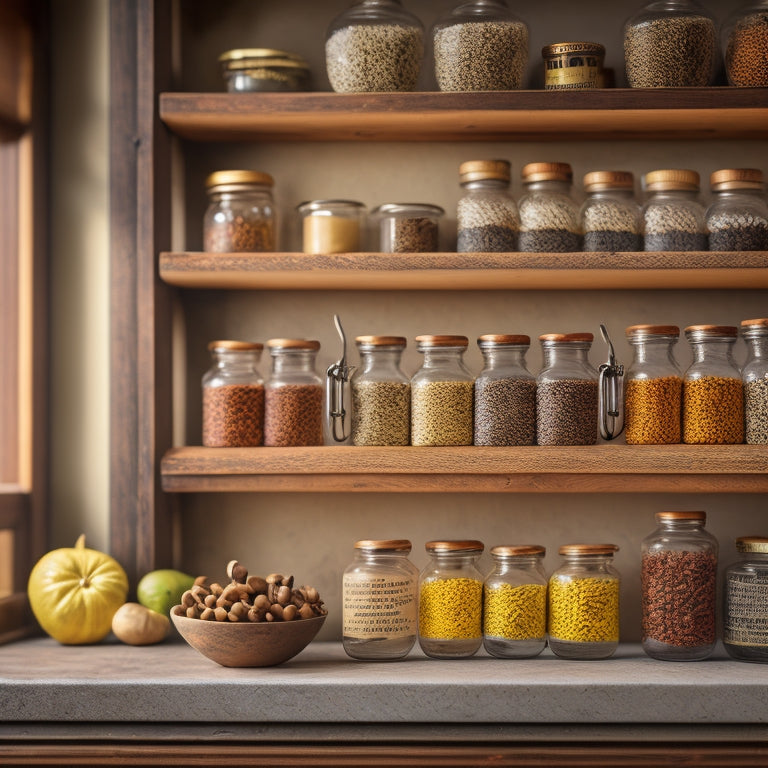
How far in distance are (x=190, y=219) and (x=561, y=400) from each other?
34.8 inches

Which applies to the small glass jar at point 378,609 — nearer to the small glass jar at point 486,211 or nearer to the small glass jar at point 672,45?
the small glass jar at point 486,211

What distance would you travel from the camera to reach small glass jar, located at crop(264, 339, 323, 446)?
1773mm

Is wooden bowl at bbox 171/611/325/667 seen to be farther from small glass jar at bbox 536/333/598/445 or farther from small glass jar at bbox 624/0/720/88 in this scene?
small glass jar at bbox 624/0/720/88

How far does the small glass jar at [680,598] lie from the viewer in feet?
5.42

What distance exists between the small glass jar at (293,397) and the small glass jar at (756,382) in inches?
31.9

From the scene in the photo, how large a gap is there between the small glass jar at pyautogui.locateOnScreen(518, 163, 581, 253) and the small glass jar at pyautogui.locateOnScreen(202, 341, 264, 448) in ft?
1.89

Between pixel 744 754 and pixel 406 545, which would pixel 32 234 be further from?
pixel 744 754

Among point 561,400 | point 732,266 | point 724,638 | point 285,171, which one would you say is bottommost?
point 724,638

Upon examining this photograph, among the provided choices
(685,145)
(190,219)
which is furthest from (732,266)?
(190,219)

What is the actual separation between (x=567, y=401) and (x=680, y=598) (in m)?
0.40

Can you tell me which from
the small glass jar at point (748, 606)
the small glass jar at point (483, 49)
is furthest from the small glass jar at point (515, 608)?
the small glass jar at point (483, 49)

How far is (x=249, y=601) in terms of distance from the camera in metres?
1.61

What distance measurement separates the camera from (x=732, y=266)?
1.71 m

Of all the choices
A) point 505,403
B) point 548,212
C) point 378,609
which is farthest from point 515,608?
point 548,212
